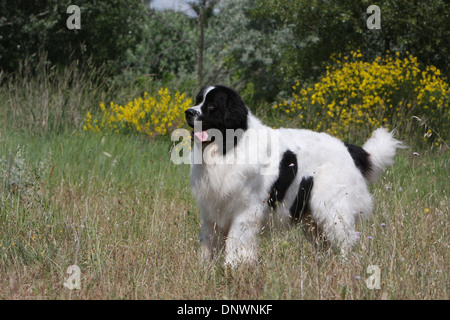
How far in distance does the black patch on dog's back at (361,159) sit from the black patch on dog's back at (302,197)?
48cm

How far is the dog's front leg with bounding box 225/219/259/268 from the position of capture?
3631 millimetres

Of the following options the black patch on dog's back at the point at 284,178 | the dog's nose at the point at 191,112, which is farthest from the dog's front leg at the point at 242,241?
the dog's nose at the point at 191,112

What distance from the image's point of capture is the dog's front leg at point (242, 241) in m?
3.63

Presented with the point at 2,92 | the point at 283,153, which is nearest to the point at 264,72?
the point at 2,92

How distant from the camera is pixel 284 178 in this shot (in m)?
3.88

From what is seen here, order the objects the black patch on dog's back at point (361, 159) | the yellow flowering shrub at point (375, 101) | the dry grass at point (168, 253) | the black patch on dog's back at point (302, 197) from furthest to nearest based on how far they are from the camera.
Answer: the yellow flowering shrub at point (375, 101)
the black patch on dog's back at point (361, 159)
the black patch on dog's back at point (302, 197)
the dry grass at point (168, 253)

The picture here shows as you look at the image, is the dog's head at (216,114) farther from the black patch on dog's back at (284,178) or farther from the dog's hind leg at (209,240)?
the dog's hind leg at (209,240)

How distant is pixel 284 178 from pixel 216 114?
2.30 ft

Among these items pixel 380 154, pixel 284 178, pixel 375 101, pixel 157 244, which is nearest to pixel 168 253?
pixel 157 244

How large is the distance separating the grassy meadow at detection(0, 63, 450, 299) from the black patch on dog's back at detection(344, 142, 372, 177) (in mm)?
266

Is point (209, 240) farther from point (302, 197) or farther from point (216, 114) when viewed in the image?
point (216, 114)

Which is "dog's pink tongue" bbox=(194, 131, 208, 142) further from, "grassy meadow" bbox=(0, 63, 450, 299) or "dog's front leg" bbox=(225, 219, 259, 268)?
"grassy meadow" bbox=(0, 63, 450, 299)

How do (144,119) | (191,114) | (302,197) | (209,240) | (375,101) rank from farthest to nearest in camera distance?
1. (375,101)
2. (144,119)
3. (302,197)
4. (209,240)
5. (191,114)
